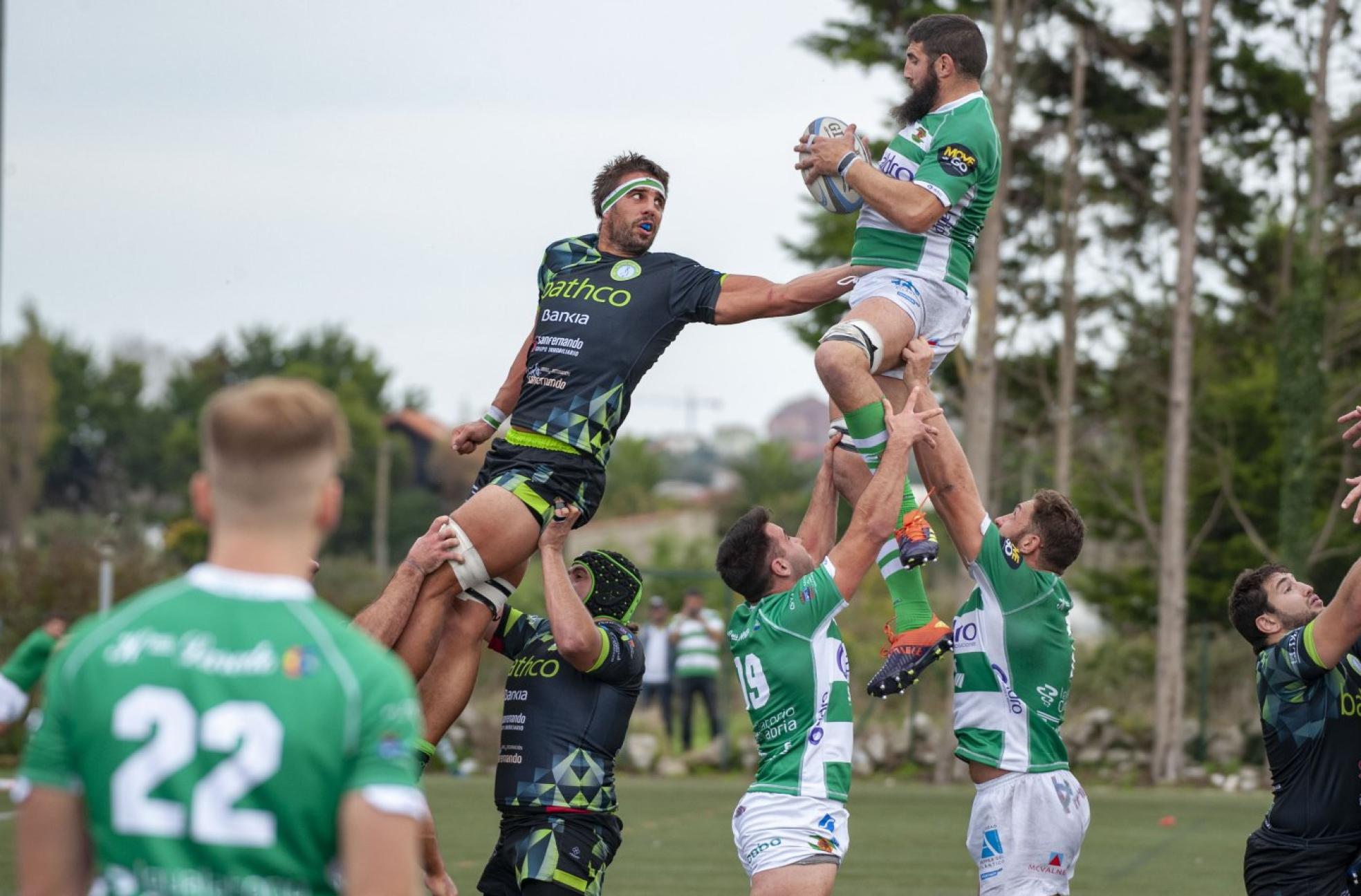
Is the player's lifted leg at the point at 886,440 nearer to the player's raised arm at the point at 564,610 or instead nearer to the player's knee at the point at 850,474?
the player's knee at the point at 850,474

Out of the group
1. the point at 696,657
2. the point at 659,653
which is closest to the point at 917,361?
the point at 696,657

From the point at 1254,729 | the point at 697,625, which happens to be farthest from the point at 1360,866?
the point at 1254,729

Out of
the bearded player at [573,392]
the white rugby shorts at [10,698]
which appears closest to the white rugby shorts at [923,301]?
the bearded player at [573,392]

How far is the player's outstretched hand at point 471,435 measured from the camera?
759cm

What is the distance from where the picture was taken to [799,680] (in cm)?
652

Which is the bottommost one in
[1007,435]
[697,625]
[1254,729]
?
[1254,729]

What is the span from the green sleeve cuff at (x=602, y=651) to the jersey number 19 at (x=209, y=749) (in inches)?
147

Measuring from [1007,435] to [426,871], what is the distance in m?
25.8

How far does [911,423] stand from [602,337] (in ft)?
4.69

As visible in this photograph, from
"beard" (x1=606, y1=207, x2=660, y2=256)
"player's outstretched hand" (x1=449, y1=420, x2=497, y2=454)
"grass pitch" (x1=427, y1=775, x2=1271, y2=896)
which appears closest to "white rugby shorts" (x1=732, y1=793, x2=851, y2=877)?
"player's outstretched hand" (x1=449, y1=420, x2=497, y2=454)

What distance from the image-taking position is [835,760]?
6.52 m

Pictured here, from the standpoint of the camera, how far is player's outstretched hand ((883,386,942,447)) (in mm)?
6449

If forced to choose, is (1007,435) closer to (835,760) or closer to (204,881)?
(835,760)

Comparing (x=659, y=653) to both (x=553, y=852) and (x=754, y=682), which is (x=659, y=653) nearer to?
(x=553, y=852)
